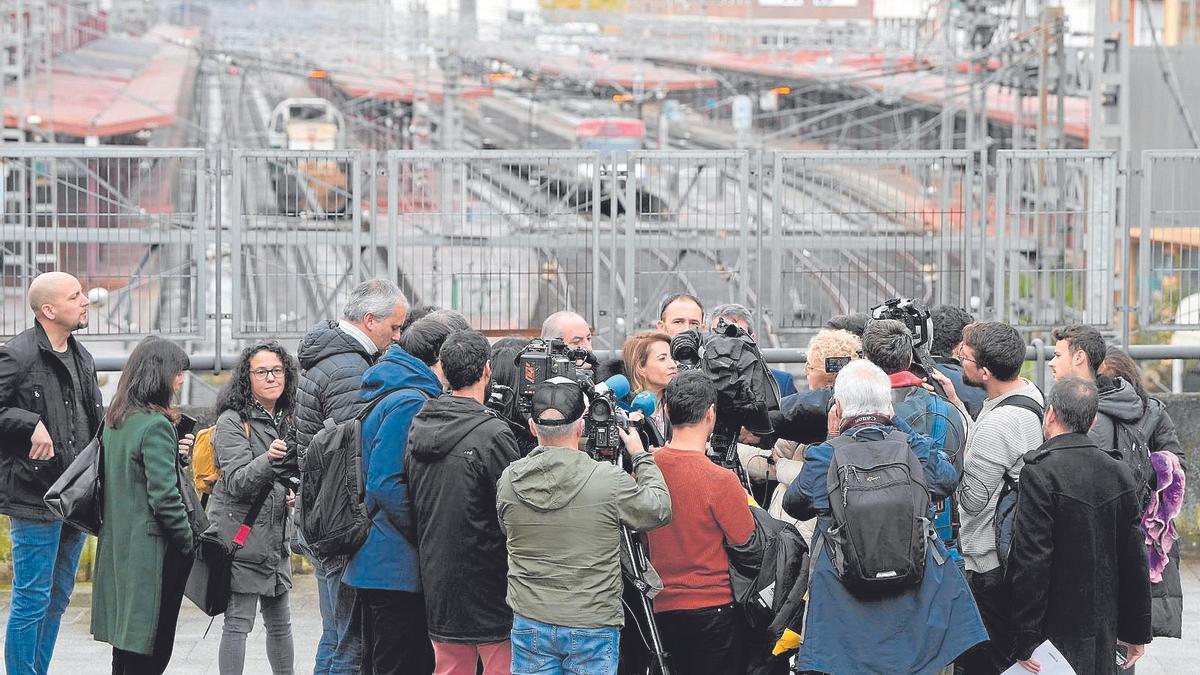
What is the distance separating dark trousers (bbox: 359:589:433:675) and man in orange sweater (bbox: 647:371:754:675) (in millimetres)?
925

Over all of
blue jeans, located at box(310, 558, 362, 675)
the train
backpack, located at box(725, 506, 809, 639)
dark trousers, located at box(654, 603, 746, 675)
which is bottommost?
blue jeans, located at box(310, 558, 362, 675)

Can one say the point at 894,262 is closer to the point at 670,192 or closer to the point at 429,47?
the point at 670,192

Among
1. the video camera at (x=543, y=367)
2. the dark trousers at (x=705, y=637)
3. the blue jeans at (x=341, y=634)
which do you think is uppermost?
the video camera at (x=543, y=367)

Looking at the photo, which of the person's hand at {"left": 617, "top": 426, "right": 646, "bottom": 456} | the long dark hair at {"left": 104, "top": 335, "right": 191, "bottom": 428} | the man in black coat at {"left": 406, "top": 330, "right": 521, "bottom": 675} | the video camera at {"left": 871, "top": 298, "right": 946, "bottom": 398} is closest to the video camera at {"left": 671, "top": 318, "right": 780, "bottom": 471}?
the person's hand at {"left": 617, "top": 426, "right": 646, "bottom": 456}

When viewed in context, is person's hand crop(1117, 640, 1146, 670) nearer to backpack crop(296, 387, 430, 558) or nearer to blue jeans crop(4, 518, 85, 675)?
backpack crop(296, 387, 430, 558)

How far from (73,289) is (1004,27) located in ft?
71.4

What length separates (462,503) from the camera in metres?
5.21

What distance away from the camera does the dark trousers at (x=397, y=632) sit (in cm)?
553

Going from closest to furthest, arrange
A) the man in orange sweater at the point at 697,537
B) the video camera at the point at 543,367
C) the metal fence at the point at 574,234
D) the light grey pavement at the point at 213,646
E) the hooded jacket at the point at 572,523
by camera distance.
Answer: the hooded jacket at the point at 572,523
the man in orange sweater at the point at 697,537
the video camera at the point at 543,367
the light grey pavement at the point at 213,646
the metal fence at the point at 574,234

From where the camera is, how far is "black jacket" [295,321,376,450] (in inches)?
226

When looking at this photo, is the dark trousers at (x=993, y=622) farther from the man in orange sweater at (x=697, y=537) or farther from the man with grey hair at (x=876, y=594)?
the man in orange sweater at (x=697, y=537)

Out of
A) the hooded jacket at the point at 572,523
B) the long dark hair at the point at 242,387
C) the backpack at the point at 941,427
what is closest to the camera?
the hooded jacket at the point at 572,523

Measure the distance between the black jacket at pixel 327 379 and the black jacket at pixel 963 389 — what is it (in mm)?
2397

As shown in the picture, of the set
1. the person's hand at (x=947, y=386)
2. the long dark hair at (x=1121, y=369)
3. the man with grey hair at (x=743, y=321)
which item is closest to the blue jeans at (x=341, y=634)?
the man with grey hair at (x=743, y=321)
